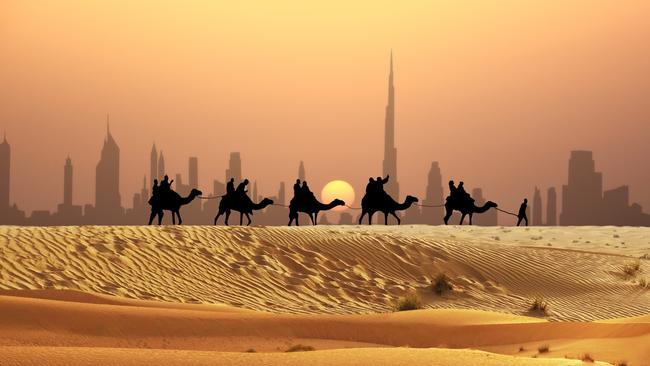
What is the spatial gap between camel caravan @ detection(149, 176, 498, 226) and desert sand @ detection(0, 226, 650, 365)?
5.89 ft

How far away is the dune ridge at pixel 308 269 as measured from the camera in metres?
26.4

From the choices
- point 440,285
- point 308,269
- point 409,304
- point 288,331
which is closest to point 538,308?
point 440,285

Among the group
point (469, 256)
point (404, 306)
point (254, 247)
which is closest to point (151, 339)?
point (404, 306)

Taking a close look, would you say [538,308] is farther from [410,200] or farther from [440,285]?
[410,200]

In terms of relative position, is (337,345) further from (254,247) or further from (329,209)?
(329,209)

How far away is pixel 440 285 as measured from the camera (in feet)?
95.8

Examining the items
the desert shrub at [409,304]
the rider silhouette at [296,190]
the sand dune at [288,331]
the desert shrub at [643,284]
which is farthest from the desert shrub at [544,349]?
the rider silhouette at [296,190]

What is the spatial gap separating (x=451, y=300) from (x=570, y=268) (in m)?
7.08

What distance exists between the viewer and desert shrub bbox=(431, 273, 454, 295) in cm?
2905

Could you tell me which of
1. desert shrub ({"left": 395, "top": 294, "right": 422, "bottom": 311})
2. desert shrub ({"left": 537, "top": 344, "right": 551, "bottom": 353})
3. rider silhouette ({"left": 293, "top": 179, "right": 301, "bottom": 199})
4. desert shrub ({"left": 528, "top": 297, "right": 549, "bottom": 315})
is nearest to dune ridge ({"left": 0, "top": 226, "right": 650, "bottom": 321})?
desert shrub ({"left": 528, "top": 297, "right": 549, "bottom": 315})

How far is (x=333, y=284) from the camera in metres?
28.9

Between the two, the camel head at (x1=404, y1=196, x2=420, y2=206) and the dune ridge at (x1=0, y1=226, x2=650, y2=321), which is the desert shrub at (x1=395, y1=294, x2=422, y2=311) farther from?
the camel head at (x1=404, y1=196, x2=420, y2=206)

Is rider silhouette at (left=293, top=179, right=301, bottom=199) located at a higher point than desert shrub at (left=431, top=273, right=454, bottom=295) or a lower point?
higher

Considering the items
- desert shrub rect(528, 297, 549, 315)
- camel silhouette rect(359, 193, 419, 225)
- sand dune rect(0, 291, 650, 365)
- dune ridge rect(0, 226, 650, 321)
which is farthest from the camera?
camel silhouette rect(359, 193, 419, 225)
